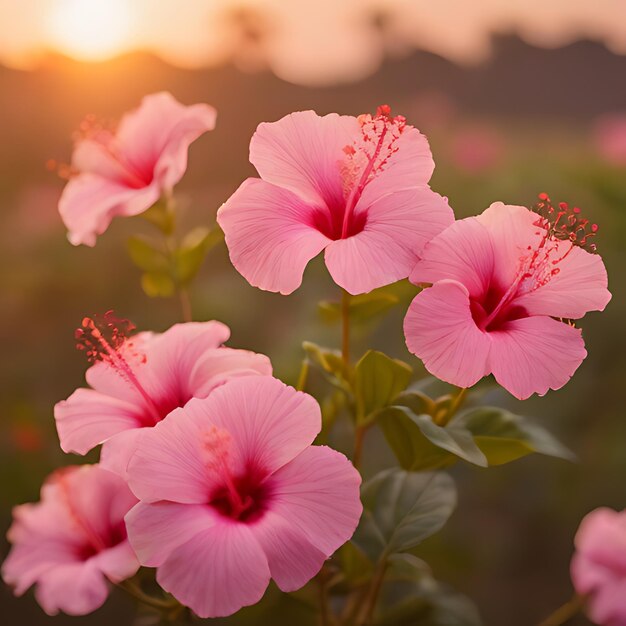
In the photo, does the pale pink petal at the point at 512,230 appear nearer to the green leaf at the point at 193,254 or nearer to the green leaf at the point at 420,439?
the green leaf at the point at 420,439

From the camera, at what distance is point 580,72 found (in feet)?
7.91

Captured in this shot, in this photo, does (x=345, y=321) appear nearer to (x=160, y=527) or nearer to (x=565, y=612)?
(x=160, y=527)

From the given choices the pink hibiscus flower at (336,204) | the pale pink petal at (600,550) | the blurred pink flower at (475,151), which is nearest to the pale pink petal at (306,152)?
the pink hibiscus flower at (336,204)

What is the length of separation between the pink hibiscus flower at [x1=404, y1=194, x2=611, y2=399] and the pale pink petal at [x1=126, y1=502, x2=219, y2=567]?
0.49 ft

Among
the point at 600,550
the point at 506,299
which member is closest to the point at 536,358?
the point at 506,299

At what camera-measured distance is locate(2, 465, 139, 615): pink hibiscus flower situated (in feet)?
1.67

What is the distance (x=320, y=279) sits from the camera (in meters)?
1.65

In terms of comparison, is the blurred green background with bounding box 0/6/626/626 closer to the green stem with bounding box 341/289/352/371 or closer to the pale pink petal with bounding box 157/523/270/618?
the green stem with bounding box 341/289/352/371

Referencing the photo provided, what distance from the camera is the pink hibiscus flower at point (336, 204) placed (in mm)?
457

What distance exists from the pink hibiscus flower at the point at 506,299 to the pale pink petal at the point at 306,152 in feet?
0.31

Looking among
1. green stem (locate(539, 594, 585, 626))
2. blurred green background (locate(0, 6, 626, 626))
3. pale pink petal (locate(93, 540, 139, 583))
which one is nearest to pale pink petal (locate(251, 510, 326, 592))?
pale pink petal (locate(93, 540, 139, 583))

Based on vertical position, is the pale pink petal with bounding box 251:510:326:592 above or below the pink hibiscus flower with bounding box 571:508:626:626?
above

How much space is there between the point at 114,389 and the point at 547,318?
11.1 inches

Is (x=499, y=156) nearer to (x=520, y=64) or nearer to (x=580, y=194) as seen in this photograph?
(x=580, y=194)
